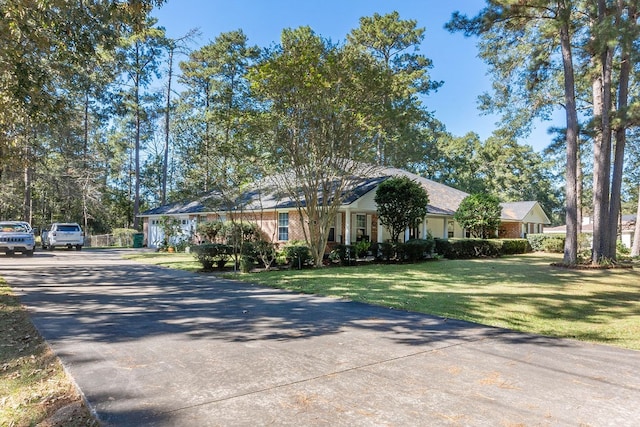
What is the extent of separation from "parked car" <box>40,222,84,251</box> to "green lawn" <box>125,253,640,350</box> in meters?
14.8

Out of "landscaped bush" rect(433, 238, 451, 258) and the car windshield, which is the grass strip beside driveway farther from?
"landscaped bush" rect(433, 238, 451, 258)

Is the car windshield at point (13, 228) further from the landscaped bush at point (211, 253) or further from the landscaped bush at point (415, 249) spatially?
the landscaped bush at point (415, 249)

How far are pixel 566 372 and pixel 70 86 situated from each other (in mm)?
19049

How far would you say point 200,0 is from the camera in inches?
484

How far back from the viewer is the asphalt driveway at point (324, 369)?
314 cm

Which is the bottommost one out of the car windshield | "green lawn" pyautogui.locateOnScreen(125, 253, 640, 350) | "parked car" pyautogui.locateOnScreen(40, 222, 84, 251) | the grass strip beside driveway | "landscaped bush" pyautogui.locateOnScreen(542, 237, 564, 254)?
"green lawn" pyautogui.locateOnScreen(125, 253, 640, 350)

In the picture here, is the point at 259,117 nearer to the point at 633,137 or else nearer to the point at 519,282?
the point at 519,282

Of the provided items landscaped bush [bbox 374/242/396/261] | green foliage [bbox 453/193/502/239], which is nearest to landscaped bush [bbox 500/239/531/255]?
green foliage [bbox 453/193/502/239]

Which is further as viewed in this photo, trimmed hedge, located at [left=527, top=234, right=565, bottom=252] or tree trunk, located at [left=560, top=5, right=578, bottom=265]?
trimmed hedge, located at [left=527, top=234, right=565, bottom=252]

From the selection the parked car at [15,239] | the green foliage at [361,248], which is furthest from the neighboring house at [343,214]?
the parked car at [15,239]

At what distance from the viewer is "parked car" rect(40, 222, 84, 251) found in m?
24.6

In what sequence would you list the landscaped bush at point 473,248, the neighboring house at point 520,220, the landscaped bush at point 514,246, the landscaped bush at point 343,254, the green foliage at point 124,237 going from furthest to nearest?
the green foliage at point 124,237, the neighboring house at point 520,220, the landscaped bush at point 514,246, the landscaped bush at point 473,248, the landscaped bush at point 343,254

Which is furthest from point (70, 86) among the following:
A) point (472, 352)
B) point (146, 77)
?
point (146, 77)

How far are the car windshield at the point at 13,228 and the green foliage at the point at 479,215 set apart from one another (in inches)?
904
